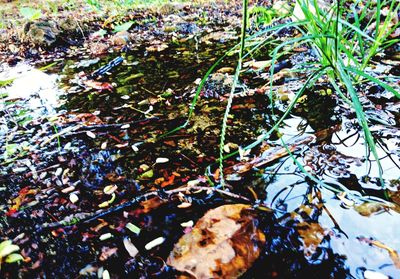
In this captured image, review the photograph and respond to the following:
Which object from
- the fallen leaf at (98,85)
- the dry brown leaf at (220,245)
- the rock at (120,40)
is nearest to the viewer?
the dry brown leaf at (220,245)

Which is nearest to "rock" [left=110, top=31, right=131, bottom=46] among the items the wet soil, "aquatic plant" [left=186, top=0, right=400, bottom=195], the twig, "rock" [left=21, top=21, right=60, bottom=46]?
"rock" [left=21, top=21, right=60, bottom=46]

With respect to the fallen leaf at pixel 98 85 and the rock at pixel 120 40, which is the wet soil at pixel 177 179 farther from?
the rock at pixel 120 40

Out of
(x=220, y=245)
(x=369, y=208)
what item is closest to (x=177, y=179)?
(x=220, y=245)

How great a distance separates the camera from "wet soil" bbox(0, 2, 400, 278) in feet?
2.96

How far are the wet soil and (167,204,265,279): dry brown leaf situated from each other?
37 millimetres

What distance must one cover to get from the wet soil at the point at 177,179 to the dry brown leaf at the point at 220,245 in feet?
0.12

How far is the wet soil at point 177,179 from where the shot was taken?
2.96ft

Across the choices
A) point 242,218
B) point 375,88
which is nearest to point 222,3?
point 375,88

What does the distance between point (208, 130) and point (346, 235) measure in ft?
2.89

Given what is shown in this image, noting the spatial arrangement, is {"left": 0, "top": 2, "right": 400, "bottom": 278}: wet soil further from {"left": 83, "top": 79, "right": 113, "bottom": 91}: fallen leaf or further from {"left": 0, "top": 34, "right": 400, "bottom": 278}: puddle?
{"left": 83, "top": 79, "right": 113, "bottom": 91}: fallen leaf

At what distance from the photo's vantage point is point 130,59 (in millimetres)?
3193

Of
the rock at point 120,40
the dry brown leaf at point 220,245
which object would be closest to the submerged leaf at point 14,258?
the dry brown leaf at point 220,245

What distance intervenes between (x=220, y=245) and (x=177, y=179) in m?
0.42

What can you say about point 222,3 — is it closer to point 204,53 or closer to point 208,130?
point 204,53
